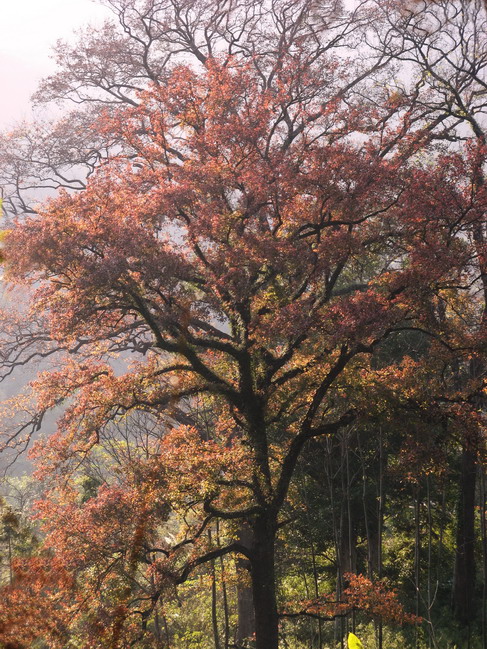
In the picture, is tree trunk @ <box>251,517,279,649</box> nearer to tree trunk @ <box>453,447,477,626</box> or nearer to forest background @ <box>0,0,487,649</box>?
forest background @ <box>0,0,487,649</box>

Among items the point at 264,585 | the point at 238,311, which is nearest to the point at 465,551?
the point at 264,585

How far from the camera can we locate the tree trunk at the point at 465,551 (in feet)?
42.8

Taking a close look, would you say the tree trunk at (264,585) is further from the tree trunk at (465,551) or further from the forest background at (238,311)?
the tree trunk at (465,551)

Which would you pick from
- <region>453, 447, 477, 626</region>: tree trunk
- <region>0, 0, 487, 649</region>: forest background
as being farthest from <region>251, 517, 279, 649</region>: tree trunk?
<region>453, 447, 477, 626</region>: tree trunk

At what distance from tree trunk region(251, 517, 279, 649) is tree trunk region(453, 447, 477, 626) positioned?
5320mm

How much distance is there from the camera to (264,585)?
9625 mm

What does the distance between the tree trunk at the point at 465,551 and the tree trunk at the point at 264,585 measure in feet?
17.5

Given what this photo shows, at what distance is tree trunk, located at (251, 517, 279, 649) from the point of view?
9.54 metres

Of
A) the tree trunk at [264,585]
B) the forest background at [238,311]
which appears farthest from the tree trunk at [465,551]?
the tree trunk at [264,585]

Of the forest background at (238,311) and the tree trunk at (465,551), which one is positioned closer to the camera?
the forest background at (238,311)

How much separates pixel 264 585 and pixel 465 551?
5617 millimetres

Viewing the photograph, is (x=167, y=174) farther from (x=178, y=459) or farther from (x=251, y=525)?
(x=251, y=525)

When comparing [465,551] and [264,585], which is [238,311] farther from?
[465,551]

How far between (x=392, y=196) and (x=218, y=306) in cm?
325
